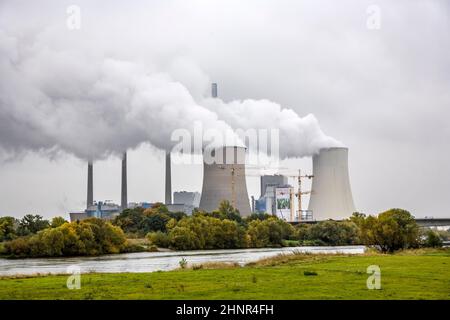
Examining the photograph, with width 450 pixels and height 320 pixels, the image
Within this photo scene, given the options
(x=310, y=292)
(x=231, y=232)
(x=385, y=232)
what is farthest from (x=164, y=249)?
(x=310, y=292)

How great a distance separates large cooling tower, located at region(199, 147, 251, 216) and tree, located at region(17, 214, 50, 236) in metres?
12.6

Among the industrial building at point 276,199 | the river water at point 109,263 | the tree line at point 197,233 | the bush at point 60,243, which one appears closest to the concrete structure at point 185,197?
the industrial building at point 276,199

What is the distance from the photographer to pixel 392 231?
1235 inches

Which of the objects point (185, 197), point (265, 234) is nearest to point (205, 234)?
point (265, 234)

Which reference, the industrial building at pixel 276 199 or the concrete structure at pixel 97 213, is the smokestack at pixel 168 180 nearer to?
the concrete structure at pixel 97 213

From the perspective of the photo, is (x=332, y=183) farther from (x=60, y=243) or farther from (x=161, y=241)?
(x=60, y=243)

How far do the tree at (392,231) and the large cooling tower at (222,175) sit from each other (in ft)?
61.3

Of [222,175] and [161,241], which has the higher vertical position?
[222,175]

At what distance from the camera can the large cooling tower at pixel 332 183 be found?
49531 millimetres

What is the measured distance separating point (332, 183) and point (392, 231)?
716 inches

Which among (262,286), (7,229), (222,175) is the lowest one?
(7,229)

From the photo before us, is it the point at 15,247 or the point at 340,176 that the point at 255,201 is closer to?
the point at 340,176

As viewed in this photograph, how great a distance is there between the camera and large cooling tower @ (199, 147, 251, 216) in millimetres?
49812
